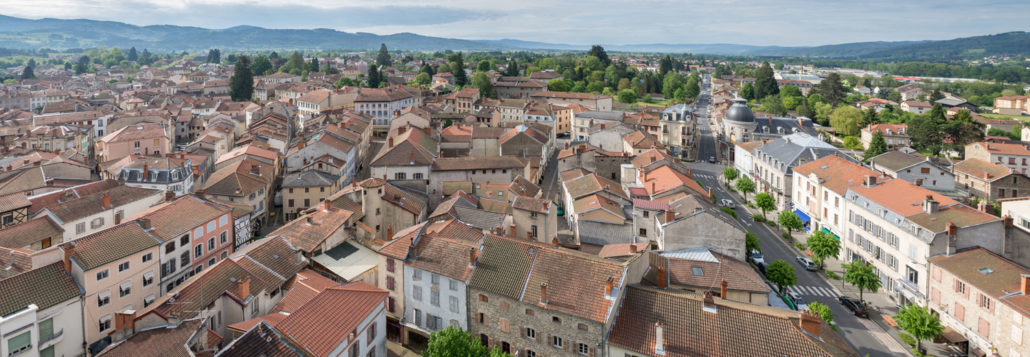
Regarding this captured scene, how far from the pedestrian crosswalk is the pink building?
72.1 meters

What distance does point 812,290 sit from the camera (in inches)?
1769

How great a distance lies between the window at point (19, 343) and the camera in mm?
25492

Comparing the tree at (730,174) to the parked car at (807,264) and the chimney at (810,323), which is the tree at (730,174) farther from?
the chimney at (810,323)

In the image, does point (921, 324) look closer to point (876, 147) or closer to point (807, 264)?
point (807, 264)

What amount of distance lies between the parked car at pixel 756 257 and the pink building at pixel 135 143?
68764 mm

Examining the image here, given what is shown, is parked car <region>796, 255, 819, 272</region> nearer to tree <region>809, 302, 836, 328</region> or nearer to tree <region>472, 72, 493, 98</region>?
tree <region>809, 302, 836, 328</region>

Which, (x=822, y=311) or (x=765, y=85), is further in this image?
(x=765, y=85)

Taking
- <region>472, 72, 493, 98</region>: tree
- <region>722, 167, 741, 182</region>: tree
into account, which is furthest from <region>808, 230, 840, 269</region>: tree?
<region>472, 72, 493, 98</region>: tree

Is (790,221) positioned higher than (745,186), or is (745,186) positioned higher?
(745,186)

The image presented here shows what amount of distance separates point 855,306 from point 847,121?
8704 cm

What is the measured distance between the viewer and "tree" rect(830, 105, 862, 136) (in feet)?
375

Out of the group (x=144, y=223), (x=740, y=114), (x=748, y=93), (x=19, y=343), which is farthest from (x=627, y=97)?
(x=19, y=343)

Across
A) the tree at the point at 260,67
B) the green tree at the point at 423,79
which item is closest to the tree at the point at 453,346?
the green tree at the point at 423,79

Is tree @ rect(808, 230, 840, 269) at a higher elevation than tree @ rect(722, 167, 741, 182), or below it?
below
